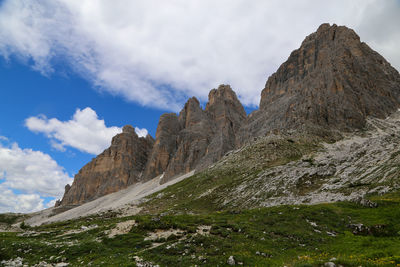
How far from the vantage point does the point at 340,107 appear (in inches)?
4326

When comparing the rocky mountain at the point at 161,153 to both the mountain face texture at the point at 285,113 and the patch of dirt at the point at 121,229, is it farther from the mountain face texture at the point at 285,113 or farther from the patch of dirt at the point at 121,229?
the patch of dirt at the point at 121,229

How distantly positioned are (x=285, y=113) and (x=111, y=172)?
134m

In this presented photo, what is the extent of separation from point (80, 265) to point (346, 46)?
16613 cm

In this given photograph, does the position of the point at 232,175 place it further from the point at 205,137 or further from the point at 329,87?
the point at 205,137

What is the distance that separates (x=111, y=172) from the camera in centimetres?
18538

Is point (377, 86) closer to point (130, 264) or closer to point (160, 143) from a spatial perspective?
point (160, 143)

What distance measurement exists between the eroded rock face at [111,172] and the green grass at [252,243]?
6149 inches

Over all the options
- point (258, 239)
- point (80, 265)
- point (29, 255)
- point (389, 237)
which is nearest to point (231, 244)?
point (258, 239)

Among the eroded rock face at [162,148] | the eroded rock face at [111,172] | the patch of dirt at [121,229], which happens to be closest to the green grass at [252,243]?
the patch of dirt at [121,229]

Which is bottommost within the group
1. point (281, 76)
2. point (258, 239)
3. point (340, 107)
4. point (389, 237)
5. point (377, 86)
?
point (389, 237)

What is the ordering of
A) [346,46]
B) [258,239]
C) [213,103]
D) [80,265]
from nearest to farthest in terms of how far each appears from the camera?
[80,265]
[258,239]
[346,46]
[213,103]

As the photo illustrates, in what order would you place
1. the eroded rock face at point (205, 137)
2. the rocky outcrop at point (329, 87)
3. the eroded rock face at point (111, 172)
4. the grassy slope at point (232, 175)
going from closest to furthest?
the grassy slope at point (232, 175), the rocky outcrop at point (329, 87), the eroded rock face at point (205, 137), the eroded rock face at point (111, 172)

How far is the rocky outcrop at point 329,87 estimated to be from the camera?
108 metres

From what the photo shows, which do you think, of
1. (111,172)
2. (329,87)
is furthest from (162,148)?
(329,87)
